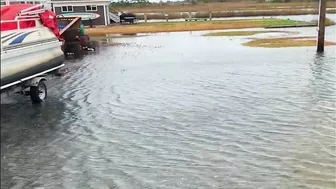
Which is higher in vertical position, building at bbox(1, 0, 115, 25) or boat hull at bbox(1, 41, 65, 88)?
building at bbox(1, 0, 115, 25)

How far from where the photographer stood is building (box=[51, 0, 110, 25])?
51281mm

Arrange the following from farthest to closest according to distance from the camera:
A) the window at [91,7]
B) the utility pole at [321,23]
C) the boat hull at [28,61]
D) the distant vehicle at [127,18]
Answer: the distant vehicle at [127,18] → the window at [91,7] → the utility pole at [321,23] → the boat hull at [28,61]

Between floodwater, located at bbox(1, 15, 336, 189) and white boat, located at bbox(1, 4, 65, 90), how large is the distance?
0.38 feet

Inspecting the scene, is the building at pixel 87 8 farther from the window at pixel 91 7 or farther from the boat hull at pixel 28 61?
the boat hull at pixel 28 61

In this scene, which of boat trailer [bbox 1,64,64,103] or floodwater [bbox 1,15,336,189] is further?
floodwater [bbox 1,15,336,189]

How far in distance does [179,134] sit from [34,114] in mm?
4216

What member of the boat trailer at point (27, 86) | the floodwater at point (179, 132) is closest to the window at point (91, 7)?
the floodwater at point (179, 132)

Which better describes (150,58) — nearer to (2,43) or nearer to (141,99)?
(141,99)

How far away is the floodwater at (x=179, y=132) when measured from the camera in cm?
564

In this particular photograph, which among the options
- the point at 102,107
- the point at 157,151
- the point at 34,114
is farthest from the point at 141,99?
the point at 34,114

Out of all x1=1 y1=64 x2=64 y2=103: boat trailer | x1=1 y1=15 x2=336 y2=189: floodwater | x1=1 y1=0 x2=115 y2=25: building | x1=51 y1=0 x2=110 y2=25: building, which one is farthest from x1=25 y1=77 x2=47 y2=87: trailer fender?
x1=51 y1=0 x2=110 y2=25: building

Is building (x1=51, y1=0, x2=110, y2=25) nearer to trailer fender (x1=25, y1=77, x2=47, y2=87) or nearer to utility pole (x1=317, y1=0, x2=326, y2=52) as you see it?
utility pole (x1=317, y1=0, x2=326, y2=52)

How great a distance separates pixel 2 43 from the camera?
3.93 ft

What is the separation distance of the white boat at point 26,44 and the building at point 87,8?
169 ft
